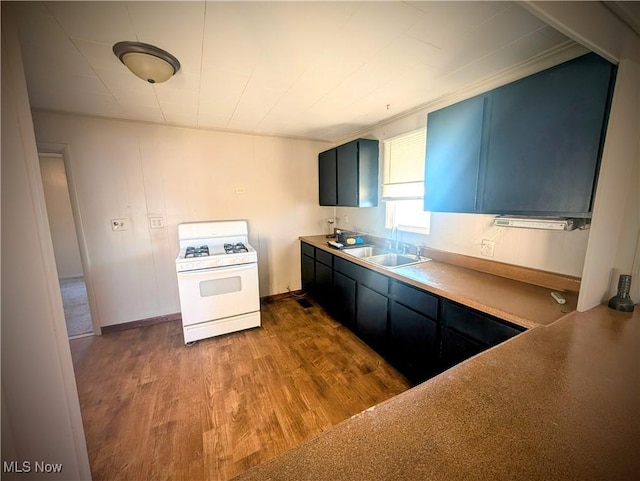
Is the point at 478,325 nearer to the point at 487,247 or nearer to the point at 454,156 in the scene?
the point at 487,247

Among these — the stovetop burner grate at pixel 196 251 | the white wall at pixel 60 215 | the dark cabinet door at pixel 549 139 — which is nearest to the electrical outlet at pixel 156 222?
the stovetop burner grate at pixel 196 251

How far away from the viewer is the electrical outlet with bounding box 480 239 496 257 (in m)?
1.84

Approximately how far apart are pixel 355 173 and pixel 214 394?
245 cm

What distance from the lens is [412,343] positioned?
182 cm

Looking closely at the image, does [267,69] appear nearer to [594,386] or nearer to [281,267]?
[594,386]

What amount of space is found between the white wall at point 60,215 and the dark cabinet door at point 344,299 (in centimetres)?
469

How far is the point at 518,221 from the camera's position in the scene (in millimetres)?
1499

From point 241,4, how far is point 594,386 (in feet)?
6.32

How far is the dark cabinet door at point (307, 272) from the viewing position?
132 inches

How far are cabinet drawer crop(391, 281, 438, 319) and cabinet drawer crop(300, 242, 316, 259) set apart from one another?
4.93 feet

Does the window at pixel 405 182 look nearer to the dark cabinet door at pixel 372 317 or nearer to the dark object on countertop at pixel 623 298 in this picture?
the dark cabinet door at pixel 372 317

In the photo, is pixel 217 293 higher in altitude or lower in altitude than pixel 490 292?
lower

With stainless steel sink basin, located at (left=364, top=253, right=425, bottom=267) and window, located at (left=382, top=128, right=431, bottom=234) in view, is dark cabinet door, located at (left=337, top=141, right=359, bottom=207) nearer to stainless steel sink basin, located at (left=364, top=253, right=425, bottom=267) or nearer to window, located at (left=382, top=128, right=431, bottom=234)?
window, located at (left=382, top=128, right=431, bottom=234)
